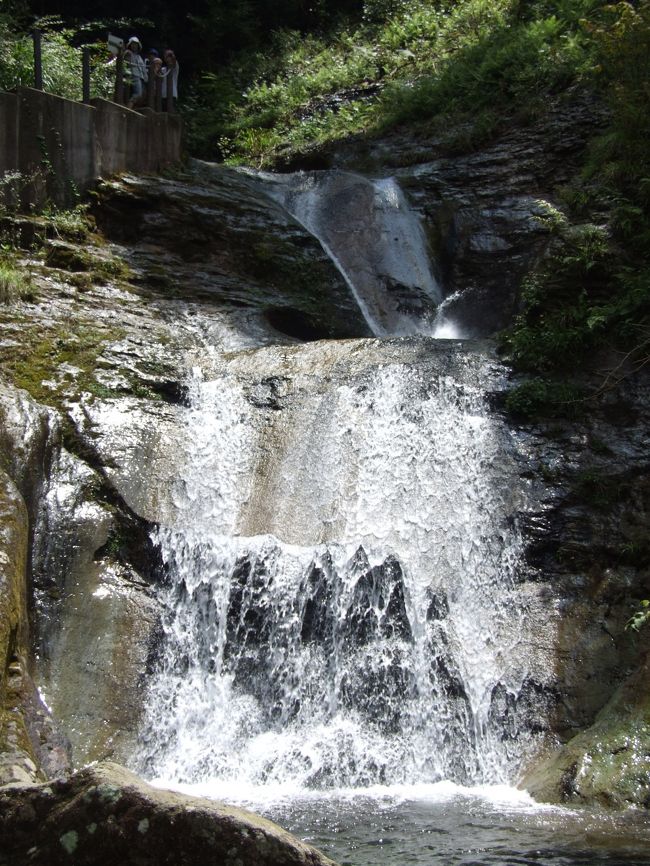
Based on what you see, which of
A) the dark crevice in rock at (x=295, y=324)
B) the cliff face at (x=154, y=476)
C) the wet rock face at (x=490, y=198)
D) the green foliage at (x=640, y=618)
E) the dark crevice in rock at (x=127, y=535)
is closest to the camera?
the cliff face at (x=154, y=476)

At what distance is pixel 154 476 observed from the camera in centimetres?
1017

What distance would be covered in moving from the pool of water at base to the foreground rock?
8.28 ft

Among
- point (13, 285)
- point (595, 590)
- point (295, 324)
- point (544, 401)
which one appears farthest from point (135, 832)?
point (295, 324)

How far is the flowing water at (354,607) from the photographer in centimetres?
753

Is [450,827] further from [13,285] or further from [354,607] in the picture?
[13,285]

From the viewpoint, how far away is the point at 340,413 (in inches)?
434

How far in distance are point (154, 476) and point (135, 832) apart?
7074 millimetres

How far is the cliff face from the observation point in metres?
8.03

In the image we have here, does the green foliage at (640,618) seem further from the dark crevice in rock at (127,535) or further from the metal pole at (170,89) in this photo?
the metal pole at (170,89)

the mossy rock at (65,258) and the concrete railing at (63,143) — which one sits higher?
the concrete railing at (63,143)

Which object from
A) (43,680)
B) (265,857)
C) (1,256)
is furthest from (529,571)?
(1,256)

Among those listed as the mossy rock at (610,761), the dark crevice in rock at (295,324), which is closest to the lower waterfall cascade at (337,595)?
the mossy rock at (610,761)

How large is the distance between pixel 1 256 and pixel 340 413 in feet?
17.3

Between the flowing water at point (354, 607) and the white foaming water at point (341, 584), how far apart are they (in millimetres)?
21
